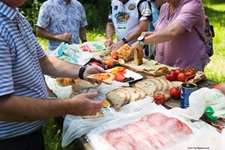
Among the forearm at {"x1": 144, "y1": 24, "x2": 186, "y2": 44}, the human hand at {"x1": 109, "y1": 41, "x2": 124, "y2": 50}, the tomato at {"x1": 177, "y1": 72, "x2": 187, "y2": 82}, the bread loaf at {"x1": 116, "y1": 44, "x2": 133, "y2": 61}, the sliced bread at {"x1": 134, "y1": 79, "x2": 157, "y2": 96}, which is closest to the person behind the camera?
the sliced bread at {"x1": 134, "y1": 79, "x2": 157, "y2": 96}

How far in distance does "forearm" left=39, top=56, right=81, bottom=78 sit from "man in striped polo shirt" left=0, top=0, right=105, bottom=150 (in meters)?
0.43

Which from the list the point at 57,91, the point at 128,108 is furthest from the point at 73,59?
the point at 128,108

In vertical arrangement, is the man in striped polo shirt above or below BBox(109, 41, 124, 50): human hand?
above

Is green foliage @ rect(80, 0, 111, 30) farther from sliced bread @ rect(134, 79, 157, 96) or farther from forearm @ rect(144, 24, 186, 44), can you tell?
sliced bread @ rect(134, 79, 157, 96)

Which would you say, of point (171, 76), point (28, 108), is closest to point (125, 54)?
point (171, 76)

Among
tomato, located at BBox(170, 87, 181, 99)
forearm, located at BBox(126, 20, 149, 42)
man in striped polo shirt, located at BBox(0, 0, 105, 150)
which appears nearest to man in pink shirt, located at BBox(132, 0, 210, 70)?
forearm, located at BBox(126, 20, 149, 42)

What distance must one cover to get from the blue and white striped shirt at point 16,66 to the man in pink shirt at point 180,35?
5.54 ft

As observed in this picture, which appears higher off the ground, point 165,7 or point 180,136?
point 165,7

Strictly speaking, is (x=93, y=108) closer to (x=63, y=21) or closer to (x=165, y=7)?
(x=165, y=7)

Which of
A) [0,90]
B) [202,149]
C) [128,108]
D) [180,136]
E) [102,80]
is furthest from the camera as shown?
[102,80]

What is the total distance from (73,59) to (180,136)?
218 cm

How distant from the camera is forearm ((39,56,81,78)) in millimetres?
2299

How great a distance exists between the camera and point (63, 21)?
432cm

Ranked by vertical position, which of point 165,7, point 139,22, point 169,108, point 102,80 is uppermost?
point 165,7
